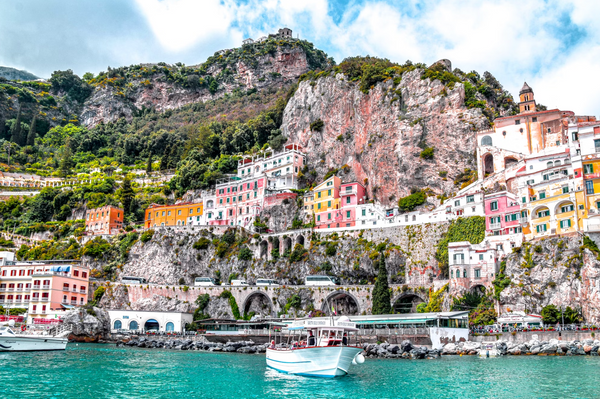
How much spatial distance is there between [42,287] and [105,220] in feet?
71.9

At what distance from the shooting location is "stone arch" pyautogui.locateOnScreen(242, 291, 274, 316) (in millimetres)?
64125

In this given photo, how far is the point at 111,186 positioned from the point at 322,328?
247 ft

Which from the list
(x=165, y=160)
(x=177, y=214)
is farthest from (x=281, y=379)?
(x=165, y=160)

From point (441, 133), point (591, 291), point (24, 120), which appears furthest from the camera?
point (24, 120)

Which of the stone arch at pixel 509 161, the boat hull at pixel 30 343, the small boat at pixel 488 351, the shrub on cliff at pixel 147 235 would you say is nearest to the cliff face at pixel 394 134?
the stone arch at pixel 509 161

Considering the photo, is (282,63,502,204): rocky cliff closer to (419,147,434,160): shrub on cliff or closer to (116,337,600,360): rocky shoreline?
(419,147,434,160): shrub on cliff

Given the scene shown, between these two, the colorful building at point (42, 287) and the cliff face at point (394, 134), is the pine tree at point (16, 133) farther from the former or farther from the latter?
the cliff face at point (394, 134)

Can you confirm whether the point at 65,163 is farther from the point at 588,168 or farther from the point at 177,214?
the point at 588,168

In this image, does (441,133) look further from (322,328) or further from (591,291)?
(322,328)

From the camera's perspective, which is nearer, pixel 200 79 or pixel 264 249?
pixel 264 249

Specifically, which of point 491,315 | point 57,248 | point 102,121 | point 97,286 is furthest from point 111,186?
point 491,315

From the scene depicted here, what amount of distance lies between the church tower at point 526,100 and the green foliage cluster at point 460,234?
2223cm

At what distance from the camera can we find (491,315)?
164 feet

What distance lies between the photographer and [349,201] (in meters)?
69.8
